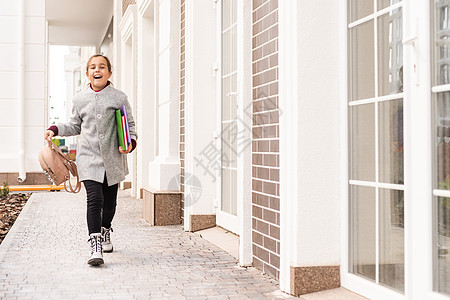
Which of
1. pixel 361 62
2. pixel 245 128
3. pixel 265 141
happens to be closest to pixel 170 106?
pixel 245 128

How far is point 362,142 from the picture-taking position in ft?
9.79

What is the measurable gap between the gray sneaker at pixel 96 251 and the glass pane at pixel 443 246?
2.34 m

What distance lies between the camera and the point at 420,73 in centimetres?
247

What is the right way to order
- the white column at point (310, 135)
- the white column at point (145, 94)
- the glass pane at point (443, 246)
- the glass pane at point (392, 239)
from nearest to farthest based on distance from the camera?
the glass pane at point (443, 246)
the glass pane at point (392, 239)
the white column at point (310, 135)
the white column at point (145, 94)

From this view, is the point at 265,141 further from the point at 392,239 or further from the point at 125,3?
the point at 125,3

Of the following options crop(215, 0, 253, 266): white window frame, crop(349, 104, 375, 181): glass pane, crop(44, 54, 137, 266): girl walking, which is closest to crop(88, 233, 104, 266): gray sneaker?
crop(44, 54, 137, 266): girl walking

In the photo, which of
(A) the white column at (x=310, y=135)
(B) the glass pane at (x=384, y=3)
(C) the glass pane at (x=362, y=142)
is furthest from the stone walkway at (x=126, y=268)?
(B) the glass pane at (x=384, y=3)

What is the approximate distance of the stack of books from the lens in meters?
4.29

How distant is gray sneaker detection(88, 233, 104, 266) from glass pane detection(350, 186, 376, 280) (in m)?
1.73

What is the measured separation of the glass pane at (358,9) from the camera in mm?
2938

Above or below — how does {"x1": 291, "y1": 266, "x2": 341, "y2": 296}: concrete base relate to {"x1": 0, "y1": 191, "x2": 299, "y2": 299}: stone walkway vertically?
above

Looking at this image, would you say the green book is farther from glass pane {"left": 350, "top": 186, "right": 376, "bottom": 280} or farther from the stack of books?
glass pane {"left": 350, "top": 186, "right": 376, "bottom": 280}

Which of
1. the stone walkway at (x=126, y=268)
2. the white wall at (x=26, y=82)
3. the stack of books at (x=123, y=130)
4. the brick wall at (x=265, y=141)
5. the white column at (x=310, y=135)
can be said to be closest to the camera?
the white column at (x=310, y=135)

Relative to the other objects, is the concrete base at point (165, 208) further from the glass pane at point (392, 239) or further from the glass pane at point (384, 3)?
the glass pane at point (384, 3)
